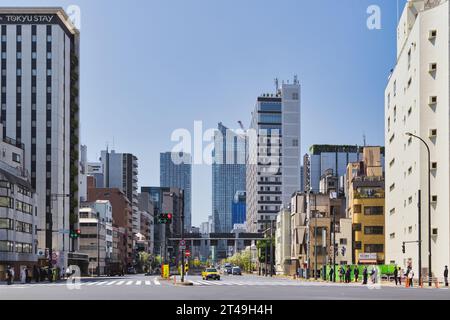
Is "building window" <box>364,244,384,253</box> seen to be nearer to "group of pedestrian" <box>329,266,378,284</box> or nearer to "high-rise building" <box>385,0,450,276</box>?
"high-rise building" <box>385,0,450,276</box>

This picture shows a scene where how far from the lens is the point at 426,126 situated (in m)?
76.6

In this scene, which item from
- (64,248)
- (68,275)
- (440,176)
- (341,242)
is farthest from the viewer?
(64,248)

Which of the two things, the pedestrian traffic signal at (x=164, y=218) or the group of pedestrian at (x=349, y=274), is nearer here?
the pedestrian traffic signal at (x=164, y=218)

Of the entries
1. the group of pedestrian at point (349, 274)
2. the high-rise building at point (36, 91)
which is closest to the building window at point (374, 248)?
the group of pedestrian at point (349, 274)

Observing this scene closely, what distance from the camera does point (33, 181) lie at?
135 metres

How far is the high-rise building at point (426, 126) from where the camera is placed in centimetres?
7288

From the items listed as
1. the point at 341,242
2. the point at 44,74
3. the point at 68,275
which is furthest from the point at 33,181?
the point at 341,242

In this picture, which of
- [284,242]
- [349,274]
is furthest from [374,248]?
[349,274]

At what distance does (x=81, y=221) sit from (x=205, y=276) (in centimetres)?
7885

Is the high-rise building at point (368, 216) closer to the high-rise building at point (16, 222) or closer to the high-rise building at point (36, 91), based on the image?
the high-rise building at point (16, 222)

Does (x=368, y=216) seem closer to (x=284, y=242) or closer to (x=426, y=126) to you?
(x=284, y=242)

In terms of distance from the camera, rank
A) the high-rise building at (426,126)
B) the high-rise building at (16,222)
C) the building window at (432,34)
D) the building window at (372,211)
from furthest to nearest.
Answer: the building window at (372,211) → the high-rise building at (16,222) → the building window at (432,34) → the high-rise building at (426,126)

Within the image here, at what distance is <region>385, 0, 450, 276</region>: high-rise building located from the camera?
7288 cm
